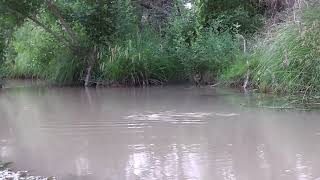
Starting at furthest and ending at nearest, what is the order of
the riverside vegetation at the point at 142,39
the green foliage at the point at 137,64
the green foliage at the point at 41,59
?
1. the green foliage at the point at 41,59
2. the green foliage at the point at 137,64
3. the riverside vegetation at the point at 142,39

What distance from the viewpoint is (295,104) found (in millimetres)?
9125

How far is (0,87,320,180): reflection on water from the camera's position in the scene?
497cm

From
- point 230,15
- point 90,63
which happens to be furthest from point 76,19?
point 230,15

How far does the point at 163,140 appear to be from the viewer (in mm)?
6453

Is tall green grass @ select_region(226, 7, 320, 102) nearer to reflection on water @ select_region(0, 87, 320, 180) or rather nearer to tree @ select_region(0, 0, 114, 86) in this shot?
reflection on water @ select_region(0, 87, 320, 180)

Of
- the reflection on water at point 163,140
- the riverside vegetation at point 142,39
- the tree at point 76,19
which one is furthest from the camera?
the tree at point 76,19

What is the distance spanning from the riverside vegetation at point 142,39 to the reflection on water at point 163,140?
3997 millimetres

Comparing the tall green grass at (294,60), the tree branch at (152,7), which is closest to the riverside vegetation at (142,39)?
the tree branch at (152,7)

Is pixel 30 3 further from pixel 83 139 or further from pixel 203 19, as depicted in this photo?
pixel 83 139

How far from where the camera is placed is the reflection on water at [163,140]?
497 cm

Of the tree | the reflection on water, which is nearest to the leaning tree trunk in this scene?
the tree

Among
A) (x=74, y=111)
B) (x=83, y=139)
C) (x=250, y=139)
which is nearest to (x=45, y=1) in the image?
(x=74, y=111)

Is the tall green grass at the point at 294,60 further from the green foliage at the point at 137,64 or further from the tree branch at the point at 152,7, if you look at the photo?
the tree branch at the point at 152,7

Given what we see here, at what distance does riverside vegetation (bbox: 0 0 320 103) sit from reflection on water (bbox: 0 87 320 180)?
400cm
